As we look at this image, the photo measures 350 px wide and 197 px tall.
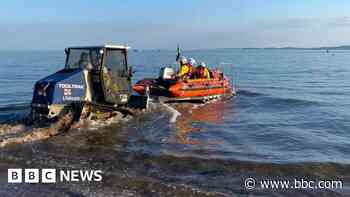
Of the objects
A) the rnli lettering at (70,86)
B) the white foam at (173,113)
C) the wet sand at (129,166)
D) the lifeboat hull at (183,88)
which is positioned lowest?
the white foam at (173,113)

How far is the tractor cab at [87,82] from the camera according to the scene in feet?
35.1

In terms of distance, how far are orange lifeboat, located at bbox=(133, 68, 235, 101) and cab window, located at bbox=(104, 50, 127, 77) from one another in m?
4.47

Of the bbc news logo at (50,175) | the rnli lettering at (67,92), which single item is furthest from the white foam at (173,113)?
the bbc news logo at (50,175)

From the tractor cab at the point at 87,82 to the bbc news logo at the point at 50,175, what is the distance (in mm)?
3242

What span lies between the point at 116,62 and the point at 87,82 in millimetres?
1233

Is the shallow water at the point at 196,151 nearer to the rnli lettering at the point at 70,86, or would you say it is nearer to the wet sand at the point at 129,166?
the wet sand at the point at 129,166

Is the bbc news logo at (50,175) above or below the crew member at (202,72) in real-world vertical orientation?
below

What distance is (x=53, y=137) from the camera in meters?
10.2

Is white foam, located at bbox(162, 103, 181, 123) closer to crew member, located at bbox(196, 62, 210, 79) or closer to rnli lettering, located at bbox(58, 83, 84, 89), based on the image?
crew member, located at bbox(196, 62, 210, 79)

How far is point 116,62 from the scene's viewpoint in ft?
41.1

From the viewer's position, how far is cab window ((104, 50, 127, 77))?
40.1 ft

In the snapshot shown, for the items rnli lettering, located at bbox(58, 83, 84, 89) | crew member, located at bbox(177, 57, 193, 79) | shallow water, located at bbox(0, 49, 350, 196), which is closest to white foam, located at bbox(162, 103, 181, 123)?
shallow water, located at bbox(0, 49, 350, 196)

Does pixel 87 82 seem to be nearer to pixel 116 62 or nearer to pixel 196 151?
pixel 116 62

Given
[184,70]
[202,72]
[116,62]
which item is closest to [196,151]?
[116,62]
